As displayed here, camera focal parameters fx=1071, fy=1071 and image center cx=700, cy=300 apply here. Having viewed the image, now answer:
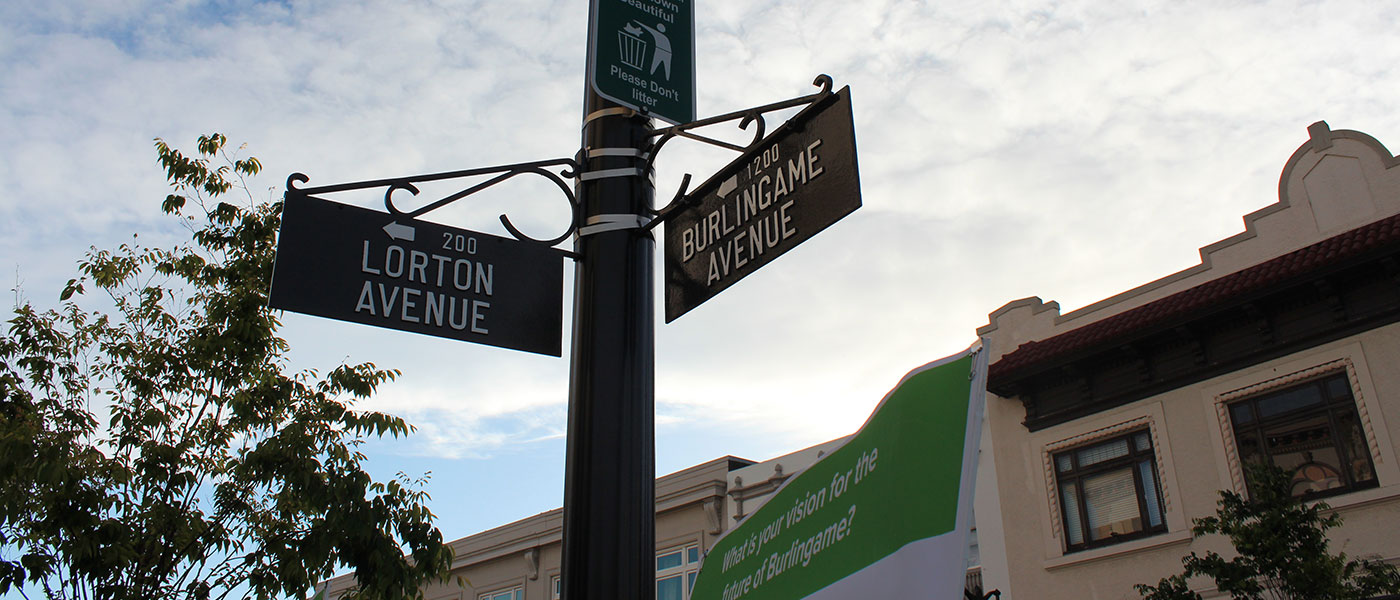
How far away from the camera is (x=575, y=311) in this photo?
139 inches

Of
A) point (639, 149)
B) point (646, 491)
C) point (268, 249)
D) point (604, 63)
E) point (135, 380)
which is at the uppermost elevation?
point (268, 249)

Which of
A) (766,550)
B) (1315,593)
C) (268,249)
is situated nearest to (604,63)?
(766,550)

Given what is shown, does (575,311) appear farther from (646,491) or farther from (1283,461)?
(1283,461)

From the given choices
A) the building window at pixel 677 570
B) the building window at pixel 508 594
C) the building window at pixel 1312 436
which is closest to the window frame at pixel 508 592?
the building window at pixel 508 594

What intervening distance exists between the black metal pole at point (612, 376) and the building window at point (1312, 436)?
1168cm

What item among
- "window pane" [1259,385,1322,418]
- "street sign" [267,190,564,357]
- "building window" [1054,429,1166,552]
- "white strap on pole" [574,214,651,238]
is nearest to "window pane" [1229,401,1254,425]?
"window pane" [1259,385,1322,418]

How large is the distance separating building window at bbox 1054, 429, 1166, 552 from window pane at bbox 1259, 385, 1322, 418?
1615 mm

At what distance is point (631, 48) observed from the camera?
3893 millimetres

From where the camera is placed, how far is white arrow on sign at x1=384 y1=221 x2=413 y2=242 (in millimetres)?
3572

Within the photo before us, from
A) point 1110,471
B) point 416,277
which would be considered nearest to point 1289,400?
point 1110,471

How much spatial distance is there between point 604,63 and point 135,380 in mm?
8382

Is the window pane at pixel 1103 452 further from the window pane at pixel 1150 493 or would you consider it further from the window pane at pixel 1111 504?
the window pane at pixel 1150 493

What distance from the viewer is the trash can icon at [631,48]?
3869 mm

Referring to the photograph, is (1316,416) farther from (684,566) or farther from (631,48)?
(631,48)
